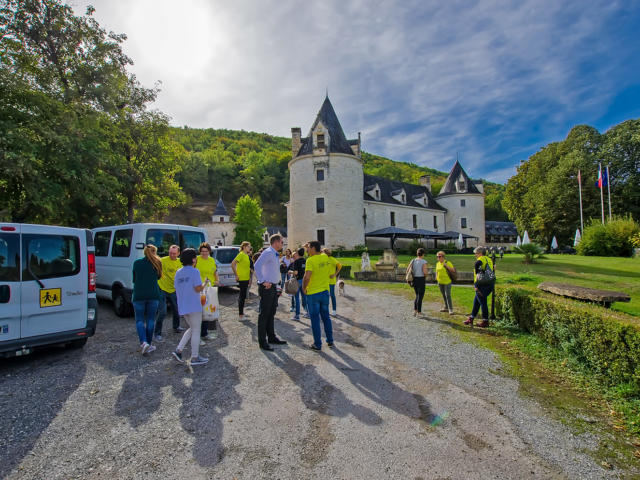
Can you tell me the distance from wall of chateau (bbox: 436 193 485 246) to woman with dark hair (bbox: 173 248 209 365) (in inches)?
1891

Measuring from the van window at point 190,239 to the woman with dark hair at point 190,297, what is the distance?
161 inches

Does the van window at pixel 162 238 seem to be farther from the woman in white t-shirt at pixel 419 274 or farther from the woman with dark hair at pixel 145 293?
the woman in white t-shirt at pixel 419 274

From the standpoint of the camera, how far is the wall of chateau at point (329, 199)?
33.9m

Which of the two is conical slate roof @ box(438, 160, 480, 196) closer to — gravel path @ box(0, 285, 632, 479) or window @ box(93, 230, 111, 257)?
gravel path @ box(0, 285, 632, 479)

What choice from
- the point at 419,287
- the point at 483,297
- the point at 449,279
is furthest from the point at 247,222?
the point at 483,297

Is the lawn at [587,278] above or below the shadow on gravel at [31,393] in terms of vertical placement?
above

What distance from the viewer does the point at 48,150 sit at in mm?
13344

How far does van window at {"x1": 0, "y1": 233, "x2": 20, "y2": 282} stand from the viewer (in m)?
4.74

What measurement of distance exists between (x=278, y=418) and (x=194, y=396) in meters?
1.25

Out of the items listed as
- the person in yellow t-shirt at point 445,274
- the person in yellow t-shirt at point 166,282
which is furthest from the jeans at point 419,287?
the person in yellow t-shirt at point 166,282

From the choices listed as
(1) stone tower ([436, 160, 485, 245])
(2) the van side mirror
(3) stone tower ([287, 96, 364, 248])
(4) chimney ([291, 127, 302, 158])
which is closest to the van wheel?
(2) the van side mirror

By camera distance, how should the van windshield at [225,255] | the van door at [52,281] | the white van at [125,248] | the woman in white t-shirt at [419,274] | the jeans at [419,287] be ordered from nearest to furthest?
the van door at [52,281] < the white van at [125,248] < the woman in white t-shirt at [419,274] < the jeans at [419,287] < the van windshield at [225,255]

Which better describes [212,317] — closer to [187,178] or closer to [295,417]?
[295,417]

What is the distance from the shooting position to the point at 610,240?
24.5 meters
